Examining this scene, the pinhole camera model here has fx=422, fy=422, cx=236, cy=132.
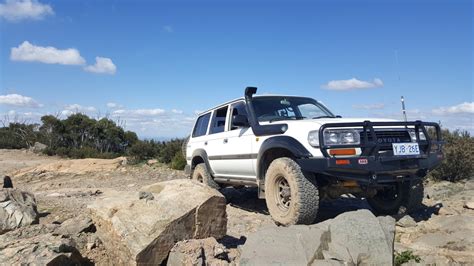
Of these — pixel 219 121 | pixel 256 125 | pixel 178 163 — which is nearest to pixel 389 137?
pixel 256 125

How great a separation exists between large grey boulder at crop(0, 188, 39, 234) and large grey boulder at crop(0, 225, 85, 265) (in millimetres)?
834

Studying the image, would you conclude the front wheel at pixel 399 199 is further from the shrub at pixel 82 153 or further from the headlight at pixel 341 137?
the shrub at pixel 82 153

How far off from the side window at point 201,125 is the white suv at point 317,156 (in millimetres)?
1355

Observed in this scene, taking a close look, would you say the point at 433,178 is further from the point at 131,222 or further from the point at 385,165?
the point at 131,222

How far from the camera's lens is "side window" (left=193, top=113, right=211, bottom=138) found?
8.52 meters

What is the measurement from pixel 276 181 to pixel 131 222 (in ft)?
6.90

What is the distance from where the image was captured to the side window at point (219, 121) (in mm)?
7691

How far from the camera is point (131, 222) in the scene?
Result: 4527 mm

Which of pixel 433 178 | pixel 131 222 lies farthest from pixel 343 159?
pixel 433 178

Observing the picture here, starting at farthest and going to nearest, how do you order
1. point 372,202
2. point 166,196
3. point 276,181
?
1. point 372,202
2. point 276,181
3. point 166,196

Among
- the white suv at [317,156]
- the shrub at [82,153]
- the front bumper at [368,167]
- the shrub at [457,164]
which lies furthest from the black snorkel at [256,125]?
the shrub at [82,153]

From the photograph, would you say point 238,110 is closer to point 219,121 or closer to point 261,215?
point 219,121

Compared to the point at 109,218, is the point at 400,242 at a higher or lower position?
lower

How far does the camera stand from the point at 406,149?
525cm
